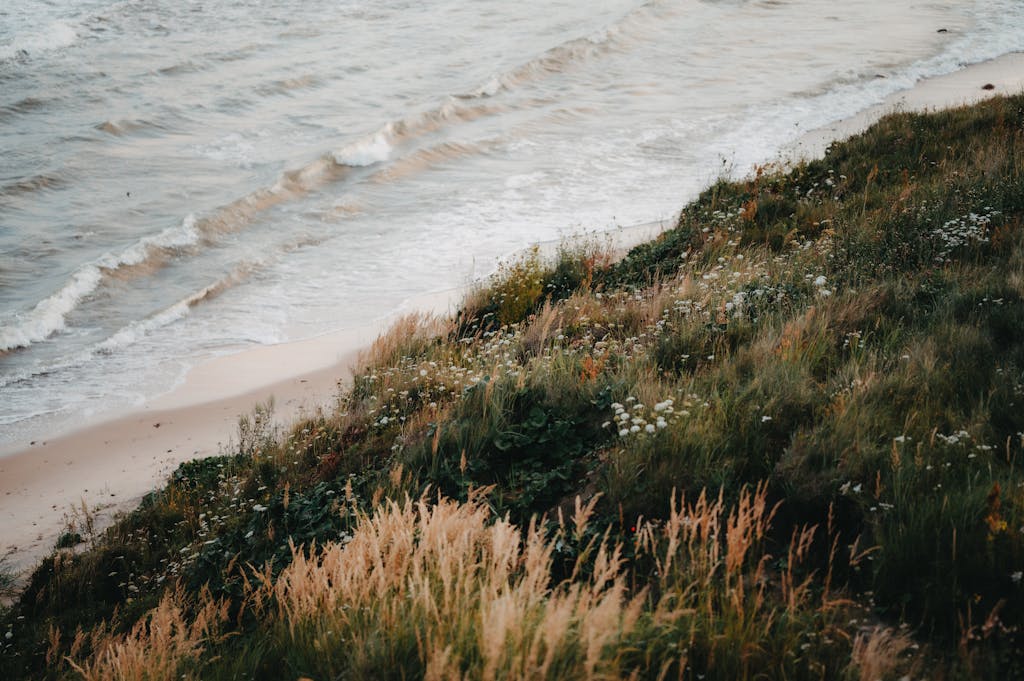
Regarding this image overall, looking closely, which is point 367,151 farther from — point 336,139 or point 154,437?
point 154,437

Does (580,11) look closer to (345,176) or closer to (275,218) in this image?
(345,176)

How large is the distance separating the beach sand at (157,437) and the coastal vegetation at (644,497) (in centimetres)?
80

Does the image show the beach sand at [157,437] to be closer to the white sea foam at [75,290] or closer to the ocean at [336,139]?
the ocean at [336,139]

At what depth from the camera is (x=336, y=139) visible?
19.3 meters

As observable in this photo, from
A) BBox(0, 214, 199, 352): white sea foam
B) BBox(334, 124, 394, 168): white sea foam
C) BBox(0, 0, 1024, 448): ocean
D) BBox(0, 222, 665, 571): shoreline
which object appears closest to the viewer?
BBox(0, 222, 665, 571): shoreline

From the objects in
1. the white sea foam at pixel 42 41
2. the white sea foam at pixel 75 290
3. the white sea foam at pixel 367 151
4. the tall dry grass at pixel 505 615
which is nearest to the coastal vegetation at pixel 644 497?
the tall dry grass at pixel 505 615

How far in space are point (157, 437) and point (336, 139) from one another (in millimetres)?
12013

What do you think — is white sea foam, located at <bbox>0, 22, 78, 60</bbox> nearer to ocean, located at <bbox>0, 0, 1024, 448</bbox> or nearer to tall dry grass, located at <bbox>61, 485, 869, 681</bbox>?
ocean, located at <bbox>0, 0, 1024, 448</bbox>

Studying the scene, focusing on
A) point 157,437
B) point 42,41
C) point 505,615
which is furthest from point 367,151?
point 505,615

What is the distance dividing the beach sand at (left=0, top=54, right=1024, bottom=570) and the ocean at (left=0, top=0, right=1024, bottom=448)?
17.4 inches

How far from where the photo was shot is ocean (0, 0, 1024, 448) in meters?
12.0

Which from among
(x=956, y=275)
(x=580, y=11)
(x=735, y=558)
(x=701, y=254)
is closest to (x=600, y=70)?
(x=580, y=11)

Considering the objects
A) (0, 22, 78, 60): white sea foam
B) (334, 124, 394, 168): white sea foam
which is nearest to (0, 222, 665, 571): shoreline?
(334, 124, 394, 168): white sea foam

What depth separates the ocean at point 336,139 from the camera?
12.0 meters
